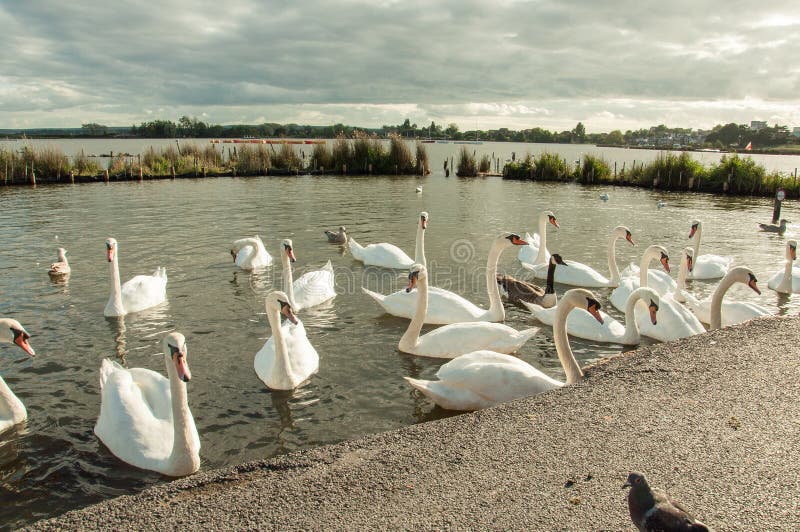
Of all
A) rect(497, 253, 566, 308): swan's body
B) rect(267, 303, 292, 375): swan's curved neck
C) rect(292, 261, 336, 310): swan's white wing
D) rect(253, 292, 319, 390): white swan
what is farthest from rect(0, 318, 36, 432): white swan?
rect(497, 253, 566, 308): swan's body

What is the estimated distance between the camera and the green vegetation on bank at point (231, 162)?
1236 inches

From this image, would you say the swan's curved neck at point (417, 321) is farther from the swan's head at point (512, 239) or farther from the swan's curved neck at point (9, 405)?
the swan's curved neck at point (9, 405)

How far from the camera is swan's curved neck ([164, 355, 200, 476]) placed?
4.91 metres

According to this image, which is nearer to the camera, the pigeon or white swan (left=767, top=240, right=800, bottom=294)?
the pigeon

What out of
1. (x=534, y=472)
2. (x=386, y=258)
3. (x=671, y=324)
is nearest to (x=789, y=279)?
(x=671, y=324)

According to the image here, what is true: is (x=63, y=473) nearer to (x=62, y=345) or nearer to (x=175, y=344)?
(x=175, y=344)

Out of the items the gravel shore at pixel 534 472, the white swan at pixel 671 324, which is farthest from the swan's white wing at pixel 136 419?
the white swan at pixel 671 324

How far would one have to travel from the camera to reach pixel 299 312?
31.9ft

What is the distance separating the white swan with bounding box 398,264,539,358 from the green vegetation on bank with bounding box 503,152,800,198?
2826 cm

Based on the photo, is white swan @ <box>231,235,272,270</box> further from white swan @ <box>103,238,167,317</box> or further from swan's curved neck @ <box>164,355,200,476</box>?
swan's curved neck @ <box>164,355,200,476</box>

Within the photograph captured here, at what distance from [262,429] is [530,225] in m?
15.6

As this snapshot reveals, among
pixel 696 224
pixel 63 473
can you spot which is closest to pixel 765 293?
pixel 696 224

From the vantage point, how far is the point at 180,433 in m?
4.90

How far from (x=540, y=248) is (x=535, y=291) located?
298 centimetres
